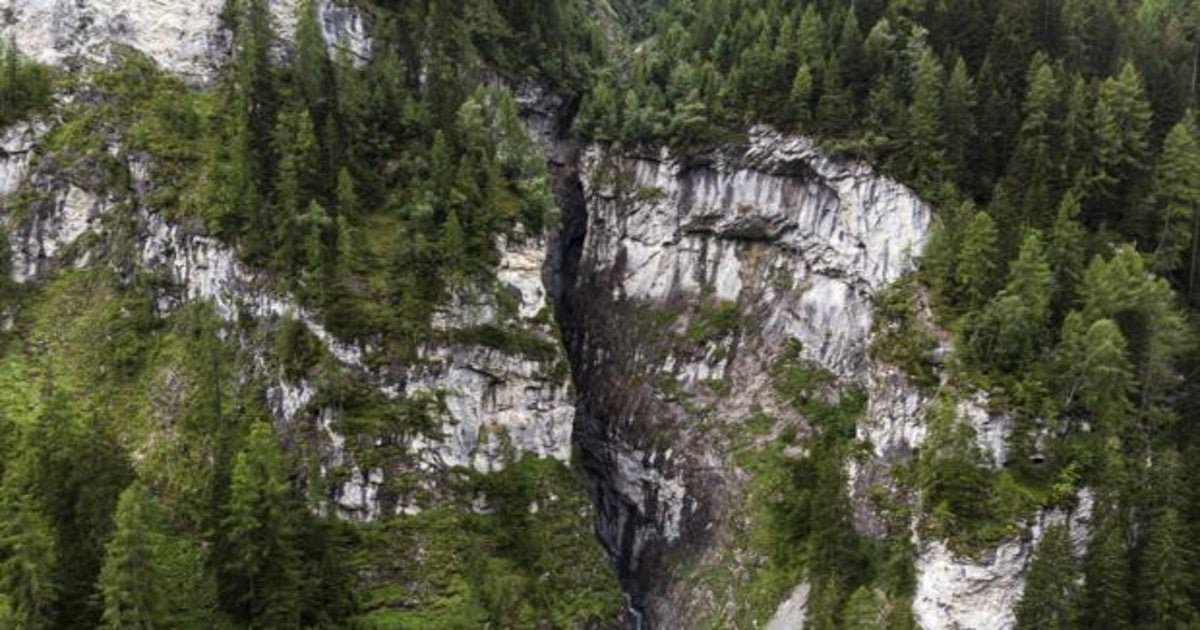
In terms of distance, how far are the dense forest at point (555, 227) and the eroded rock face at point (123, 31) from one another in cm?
172

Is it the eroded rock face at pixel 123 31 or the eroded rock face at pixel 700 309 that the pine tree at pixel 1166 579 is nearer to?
the eroded rock face at pixel 700 309

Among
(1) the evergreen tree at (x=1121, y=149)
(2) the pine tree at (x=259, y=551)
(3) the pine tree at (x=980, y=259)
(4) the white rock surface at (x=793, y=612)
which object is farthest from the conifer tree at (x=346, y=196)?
(1) the evergreen tree at (x=1121, y=149)

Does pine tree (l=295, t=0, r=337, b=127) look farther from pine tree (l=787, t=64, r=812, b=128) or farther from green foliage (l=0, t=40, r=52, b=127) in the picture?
pine tree (l=787, t=64, r=812, b=128)

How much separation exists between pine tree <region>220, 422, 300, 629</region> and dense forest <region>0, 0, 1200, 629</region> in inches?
8.4

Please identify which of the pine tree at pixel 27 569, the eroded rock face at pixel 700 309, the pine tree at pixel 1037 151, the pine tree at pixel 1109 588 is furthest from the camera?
the eroded rock face at pixel 700 309

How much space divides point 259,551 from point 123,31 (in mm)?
50148

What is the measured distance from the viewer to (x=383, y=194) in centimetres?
7569

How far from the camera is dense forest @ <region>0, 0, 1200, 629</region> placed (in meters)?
56.7

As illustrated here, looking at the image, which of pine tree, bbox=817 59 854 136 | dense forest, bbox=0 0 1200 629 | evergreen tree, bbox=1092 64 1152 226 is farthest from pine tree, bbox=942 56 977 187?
evergreen tree, bbox=1092 64 1152 226

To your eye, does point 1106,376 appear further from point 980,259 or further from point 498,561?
point 498,561

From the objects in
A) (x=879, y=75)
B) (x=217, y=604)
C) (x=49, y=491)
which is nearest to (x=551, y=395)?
(x=217, y=604)

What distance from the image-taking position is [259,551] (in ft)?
186

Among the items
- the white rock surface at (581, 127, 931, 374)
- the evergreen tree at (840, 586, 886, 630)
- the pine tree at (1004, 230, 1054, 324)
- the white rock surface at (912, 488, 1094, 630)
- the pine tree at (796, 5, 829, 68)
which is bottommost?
the evergreen tree at (840, 586, 886, 630)

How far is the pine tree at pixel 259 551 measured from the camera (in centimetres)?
5547
